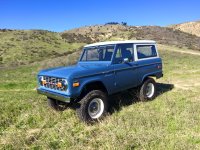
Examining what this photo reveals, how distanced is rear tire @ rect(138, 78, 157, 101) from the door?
0.46 meters

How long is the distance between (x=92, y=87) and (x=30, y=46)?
35486 millimetres

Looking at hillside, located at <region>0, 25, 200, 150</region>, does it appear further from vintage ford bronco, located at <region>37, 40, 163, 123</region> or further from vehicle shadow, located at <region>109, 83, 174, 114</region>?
vintage ford bronco, located at <region>37, 40, 163, 123</region>

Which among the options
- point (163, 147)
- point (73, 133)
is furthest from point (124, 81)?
point (163, 147)

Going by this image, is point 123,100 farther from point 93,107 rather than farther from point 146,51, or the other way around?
point 93,107

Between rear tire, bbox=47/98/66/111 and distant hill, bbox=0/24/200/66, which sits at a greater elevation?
distant hill, bbox=0/24/200/66

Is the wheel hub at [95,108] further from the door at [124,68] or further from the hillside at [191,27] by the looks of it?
the hillside at [191,27]

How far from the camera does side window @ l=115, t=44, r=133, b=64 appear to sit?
7.78 m

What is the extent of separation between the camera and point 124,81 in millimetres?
7969

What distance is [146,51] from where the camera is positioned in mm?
9133

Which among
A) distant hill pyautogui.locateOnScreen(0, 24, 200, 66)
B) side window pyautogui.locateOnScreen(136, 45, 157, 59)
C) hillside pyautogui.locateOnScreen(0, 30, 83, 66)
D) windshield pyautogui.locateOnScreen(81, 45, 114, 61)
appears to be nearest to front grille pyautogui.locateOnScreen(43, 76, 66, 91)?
windshield pyautogui.locateOnScreen(81, 45, 114, 61)

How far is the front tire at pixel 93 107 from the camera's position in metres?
6.70

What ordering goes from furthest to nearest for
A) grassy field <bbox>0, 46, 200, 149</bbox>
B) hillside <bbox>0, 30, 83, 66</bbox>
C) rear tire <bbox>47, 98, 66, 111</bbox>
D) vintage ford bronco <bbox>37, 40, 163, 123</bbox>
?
1. hillside <bbox>0, 30, 83, 66</bbox>
2. rear tire <bbox>47, 98, 66, 111</bbox>
3. vintage ford bronco <bbox>37, 40, 163, 123</bbox>
4. grassy field <bbox>0, 46, 200, 149</bbox>

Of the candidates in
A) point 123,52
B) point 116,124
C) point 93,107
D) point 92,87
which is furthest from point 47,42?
point 116,124

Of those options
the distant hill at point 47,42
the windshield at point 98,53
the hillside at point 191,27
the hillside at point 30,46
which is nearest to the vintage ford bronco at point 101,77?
the windshield at point 98,53
